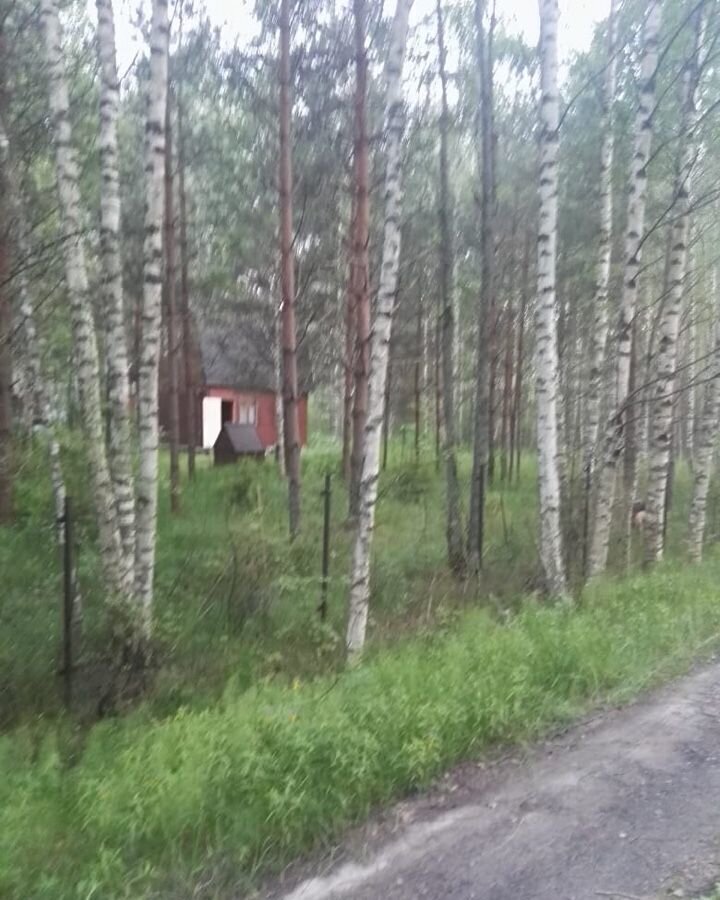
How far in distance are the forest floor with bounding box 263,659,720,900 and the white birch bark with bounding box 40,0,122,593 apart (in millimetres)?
4253

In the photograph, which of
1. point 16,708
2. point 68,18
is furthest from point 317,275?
point 16,708

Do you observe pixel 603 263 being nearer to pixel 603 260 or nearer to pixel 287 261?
pixel 603 260

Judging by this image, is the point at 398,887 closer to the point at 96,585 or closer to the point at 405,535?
the point at 96,585

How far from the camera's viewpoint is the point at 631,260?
32.3 feet

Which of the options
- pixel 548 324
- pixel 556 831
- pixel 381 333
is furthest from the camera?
pixel 548 324

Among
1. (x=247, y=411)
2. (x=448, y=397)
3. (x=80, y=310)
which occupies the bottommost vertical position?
(x=247, y=411)

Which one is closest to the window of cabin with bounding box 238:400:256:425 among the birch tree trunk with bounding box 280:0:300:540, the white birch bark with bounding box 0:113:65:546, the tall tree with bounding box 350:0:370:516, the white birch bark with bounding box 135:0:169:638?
the tall tree with bounding box 350:0:370:516

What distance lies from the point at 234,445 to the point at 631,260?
12.9 m

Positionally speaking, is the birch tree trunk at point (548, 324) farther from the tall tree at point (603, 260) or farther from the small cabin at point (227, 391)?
the small cabin at point (227, 391)

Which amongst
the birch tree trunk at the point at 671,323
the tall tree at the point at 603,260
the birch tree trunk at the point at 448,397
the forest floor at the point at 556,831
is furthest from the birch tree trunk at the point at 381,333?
the tall tree at the point at 603,260

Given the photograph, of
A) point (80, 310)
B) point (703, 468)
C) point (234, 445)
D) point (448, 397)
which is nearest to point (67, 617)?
point (80, 310)

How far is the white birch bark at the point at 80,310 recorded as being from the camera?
764 cm

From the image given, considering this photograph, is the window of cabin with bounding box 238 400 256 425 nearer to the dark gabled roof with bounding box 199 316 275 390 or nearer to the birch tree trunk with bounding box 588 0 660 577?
the dark gabled roof with bounding box 199 316 275 390

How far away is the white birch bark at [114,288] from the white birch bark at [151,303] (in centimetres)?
14
